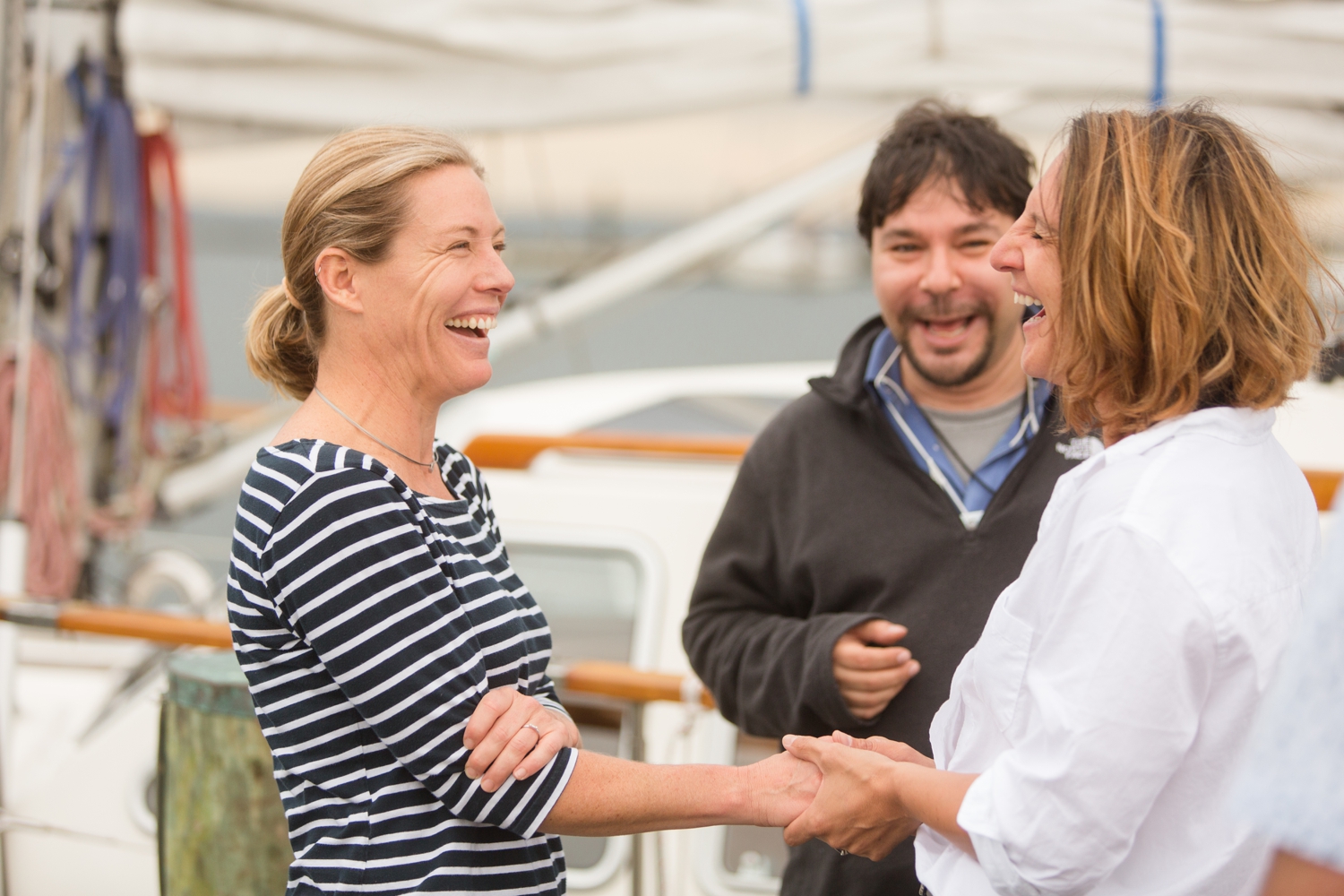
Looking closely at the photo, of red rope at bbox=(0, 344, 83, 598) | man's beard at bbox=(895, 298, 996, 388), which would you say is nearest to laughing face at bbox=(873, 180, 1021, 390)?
man's beard at bbox=(895, 298, 996, 388)

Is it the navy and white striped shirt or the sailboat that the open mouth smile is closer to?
the navy and white striped shirt

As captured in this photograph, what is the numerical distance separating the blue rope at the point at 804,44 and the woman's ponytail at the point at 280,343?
2022 mm

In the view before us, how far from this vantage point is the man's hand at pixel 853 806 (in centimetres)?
155

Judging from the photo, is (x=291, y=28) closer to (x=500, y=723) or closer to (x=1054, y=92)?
(x=1054, y=92)

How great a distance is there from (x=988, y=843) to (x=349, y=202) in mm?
1020

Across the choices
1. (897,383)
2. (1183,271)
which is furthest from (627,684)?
(1183,271)

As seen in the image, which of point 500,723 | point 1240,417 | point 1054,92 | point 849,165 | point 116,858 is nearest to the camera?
point 1240,417

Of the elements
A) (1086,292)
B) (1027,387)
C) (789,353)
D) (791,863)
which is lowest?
(789,353)

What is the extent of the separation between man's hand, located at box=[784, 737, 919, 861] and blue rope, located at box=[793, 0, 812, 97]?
219cm

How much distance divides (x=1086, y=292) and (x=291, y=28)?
2711mm

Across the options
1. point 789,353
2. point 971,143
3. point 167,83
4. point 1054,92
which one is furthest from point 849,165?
point 789,353

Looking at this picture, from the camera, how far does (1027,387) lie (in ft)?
6.93

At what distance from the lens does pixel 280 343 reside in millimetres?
1669

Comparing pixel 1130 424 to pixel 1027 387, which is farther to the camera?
pixel 1027 387
